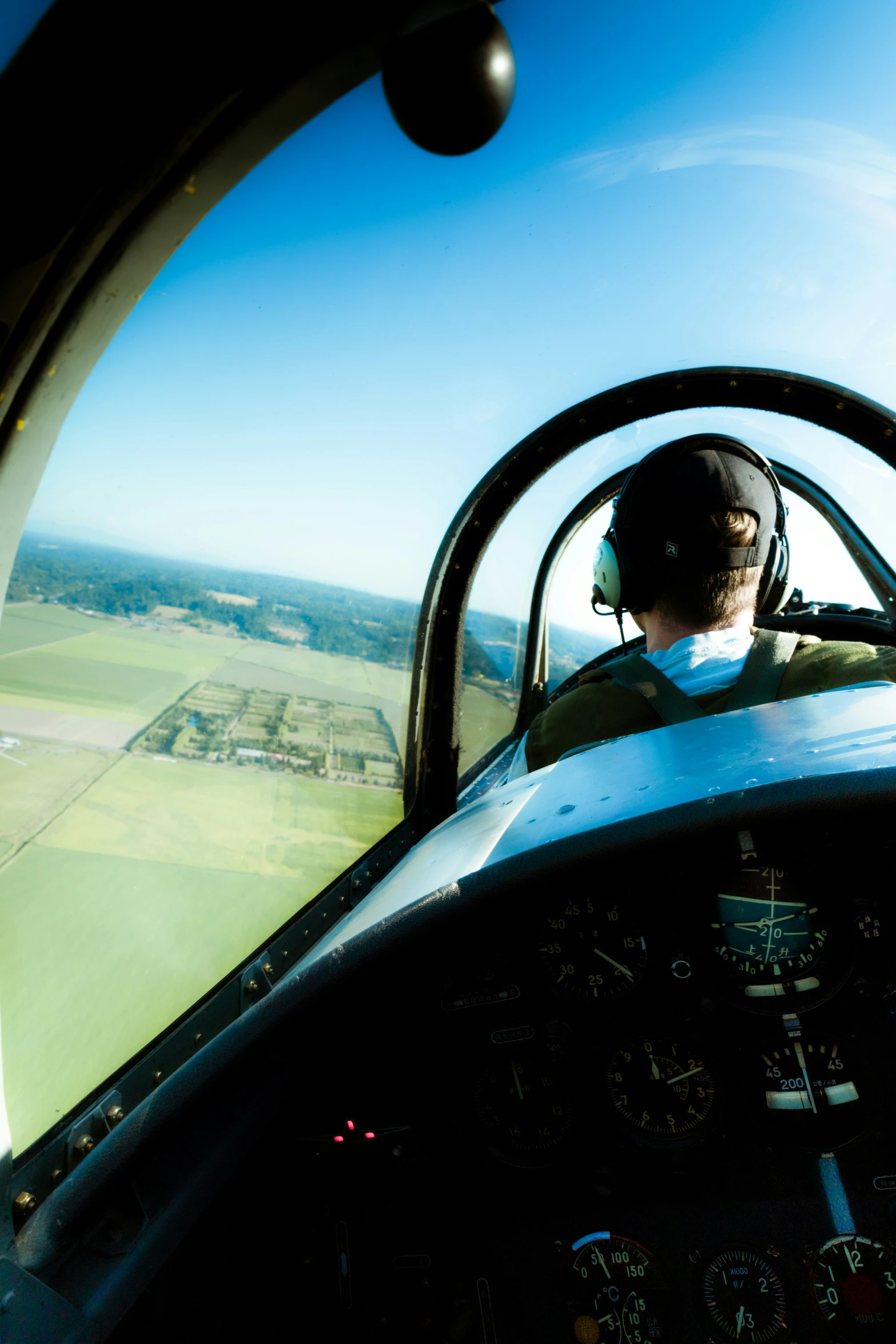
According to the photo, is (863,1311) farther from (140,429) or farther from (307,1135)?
(140,429)

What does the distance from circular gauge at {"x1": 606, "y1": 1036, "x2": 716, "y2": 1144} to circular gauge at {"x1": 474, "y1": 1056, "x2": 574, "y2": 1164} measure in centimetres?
10

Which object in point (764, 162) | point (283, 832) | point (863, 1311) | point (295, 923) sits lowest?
point (863, 1311)

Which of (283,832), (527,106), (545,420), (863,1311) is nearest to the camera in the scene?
(863,1311)

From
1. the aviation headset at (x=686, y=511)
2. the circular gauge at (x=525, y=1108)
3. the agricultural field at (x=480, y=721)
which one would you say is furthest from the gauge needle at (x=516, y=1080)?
the agricultural field at (x=480, y=721)

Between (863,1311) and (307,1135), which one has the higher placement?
(307,1135)

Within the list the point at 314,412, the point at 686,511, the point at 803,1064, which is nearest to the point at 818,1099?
the point at 803,1064

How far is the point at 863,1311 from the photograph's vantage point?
1148 mm

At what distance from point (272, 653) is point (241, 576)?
20 centimetres

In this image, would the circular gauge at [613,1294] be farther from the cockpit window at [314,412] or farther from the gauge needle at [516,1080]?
the cockpit window at [314,412]

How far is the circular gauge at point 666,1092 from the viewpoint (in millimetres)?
1212

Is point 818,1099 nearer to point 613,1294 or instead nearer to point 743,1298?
point 743,1298

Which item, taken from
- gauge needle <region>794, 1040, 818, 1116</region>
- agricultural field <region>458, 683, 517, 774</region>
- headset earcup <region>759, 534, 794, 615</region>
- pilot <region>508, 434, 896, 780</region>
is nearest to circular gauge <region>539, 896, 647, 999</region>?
gauge needle <region>794, 1040, 818, 1116</region>

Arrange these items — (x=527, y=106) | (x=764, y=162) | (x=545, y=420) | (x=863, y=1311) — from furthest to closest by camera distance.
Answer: (x=545, y=420) → (x=764, y=162) → (x=527, y=106) → (x=863, y=1311)

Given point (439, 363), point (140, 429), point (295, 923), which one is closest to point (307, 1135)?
point (295, 923)
